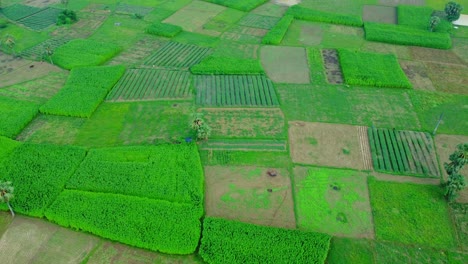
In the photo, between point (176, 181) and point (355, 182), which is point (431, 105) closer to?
point (355, 182)

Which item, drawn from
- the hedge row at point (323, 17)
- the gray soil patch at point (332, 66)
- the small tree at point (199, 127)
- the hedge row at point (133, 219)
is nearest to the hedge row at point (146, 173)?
the hedge row at point (133, 219)

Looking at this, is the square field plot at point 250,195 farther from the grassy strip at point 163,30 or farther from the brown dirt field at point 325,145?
the grassy strip at point 163,30

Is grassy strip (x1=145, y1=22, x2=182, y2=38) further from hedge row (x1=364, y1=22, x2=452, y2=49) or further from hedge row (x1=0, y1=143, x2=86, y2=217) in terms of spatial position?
hedge row (x1=364, y1=22, x2=452, y2=49)

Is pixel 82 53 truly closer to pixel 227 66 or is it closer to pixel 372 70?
pixel 227 66

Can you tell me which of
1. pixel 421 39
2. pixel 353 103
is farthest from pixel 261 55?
pixel 421 39

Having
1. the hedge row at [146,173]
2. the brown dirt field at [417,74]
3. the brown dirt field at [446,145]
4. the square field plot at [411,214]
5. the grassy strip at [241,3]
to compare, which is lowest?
the square field plot at [411,214]

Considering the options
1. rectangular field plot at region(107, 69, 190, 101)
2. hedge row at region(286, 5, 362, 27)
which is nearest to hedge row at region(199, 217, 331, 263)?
rectangular field plot at region(107, 69, 190, 101)
